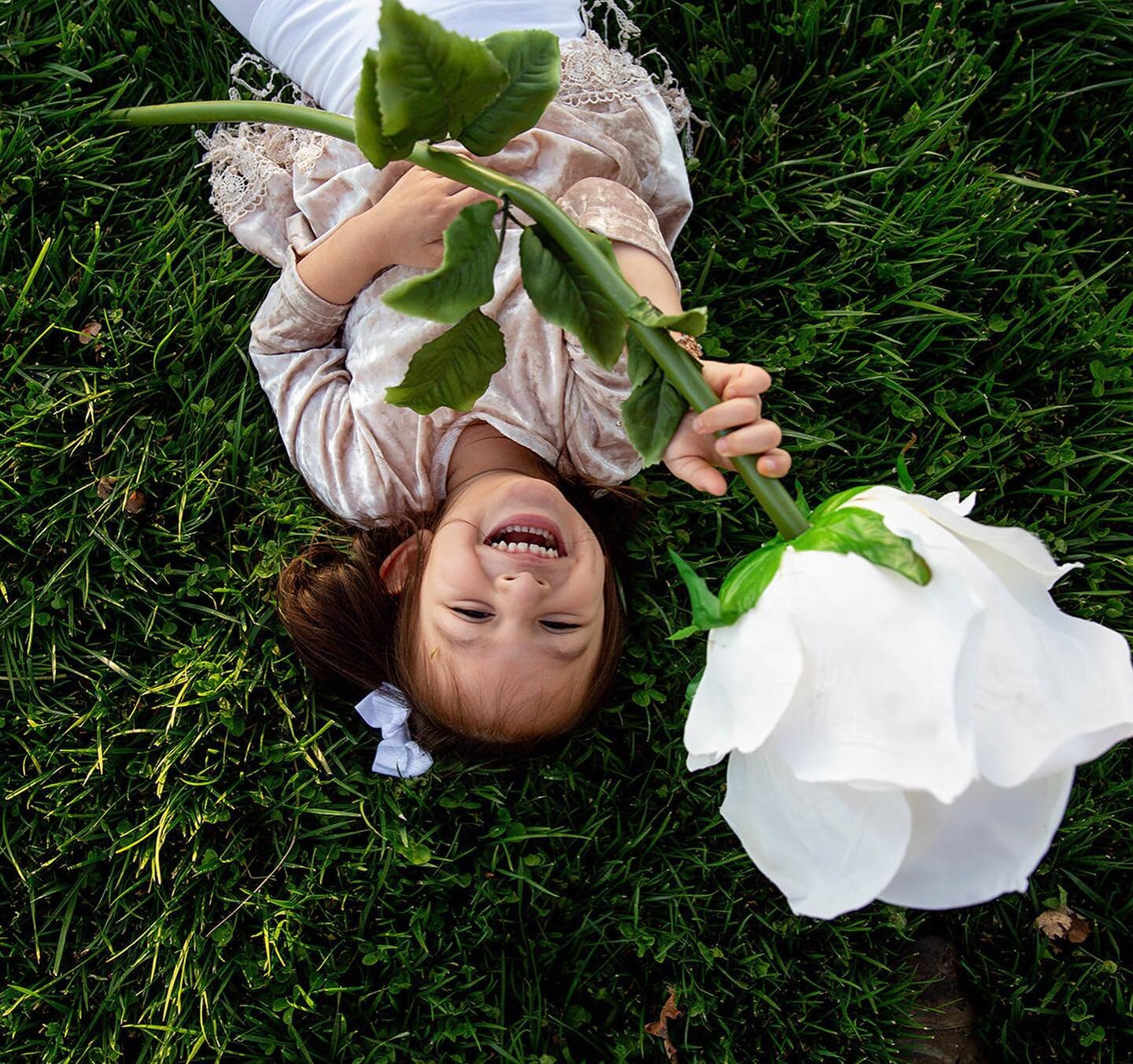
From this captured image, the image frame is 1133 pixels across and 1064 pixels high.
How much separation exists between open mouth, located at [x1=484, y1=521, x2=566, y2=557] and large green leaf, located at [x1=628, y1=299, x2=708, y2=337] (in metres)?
0.68

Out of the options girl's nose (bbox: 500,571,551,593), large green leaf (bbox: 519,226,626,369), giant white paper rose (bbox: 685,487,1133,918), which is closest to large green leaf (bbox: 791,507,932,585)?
giant white paper rose (bbox: 685,487,1133,918)

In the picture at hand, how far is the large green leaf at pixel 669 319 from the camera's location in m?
0.75

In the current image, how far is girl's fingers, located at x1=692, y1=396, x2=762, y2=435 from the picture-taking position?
0.80 meters

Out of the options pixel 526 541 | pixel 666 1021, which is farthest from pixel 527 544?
pixel 666 1021

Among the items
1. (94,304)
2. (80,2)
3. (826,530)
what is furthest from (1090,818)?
(80,2)

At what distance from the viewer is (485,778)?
1748 millimetres

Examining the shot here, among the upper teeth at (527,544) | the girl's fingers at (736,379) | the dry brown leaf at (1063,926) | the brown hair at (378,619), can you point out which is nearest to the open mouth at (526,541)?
the upper teeth at (527,544)

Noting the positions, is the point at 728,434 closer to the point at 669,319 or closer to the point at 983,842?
the point at 669,319

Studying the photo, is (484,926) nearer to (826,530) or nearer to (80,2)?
(826,530)

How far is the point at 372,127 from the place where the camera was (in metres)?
0.76

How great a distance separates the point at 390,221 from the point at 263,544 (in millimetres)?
588

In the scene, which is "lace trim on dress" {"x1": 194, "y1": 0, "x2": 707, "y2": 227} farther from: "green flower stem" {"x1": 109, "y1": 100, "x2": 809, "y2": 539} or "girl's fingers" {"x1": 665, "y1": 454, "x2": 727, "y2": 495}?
"green flower stem" {"x1": 109, "y1": 100, "x2": 809, "y2": 539}

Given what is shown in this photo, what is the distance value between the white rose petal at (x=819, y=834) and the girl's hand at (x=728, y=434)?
0.23 metres

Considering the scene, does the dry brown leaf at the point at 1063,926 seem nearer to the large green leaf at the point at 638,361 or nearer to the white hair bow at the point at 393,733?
the white hair bow at the point at 393,733
